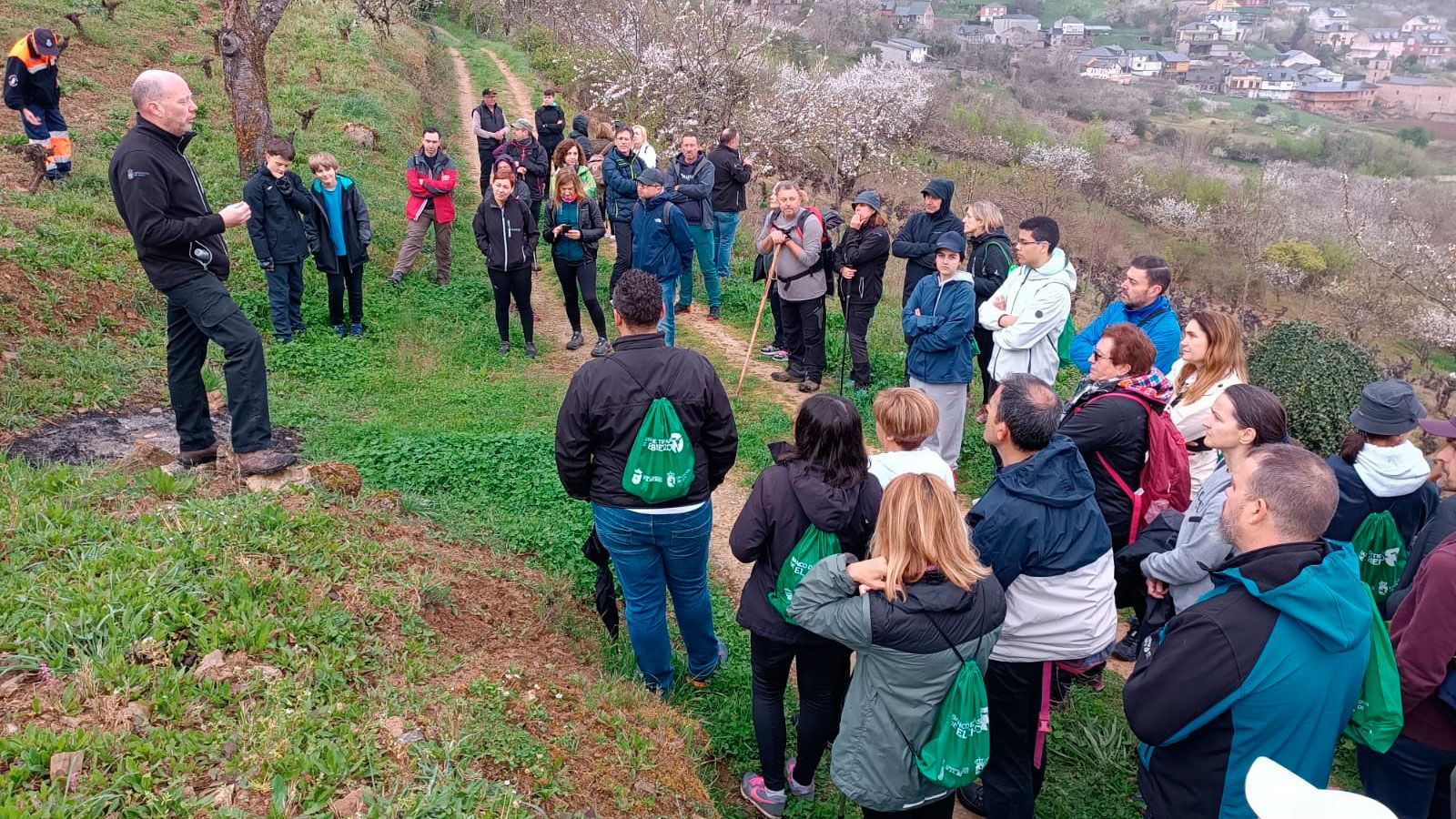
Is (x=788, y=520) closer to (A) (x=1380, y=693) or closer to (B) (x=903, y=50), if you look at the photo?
(A) (x=1380, y=693)

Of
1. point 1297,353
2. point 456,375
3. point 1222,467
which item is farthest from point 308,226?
point 1297,353

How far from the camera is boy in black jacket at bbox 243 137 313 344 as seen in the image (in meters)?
8.38

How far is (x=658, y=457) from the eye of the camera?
3951 millimetres

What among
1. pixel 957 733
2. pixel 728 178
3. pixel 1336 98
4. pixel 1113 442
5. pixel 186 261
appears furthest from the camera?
pixel 1336 98

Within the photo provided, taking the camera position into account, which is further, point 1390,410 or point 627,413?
point 1390,410

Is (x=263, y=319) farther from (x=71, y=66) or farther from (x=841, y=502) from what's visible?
(x=71, y=66)

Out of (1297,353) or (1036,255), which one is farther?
(1297,353)

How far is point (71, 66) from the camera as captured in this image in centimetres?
1378

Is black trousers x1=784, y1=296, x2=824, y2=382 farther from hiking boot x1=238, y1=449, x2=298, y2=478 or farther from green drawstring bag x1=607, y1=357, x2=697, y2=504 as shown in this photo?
hiking boot x1=238, y1=449, x2=298, y2=478

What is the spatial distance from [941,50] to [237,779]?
3065 inches

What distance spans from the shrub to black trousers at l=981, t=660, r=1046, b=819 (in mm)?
5110

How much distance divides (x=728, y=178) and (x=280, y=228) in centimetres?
541

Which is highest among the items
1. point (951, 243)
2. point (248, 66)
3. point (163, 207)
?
point (248, 66)

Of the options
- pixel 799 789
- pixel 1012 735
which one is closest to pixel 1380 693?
pixel 1012 735
